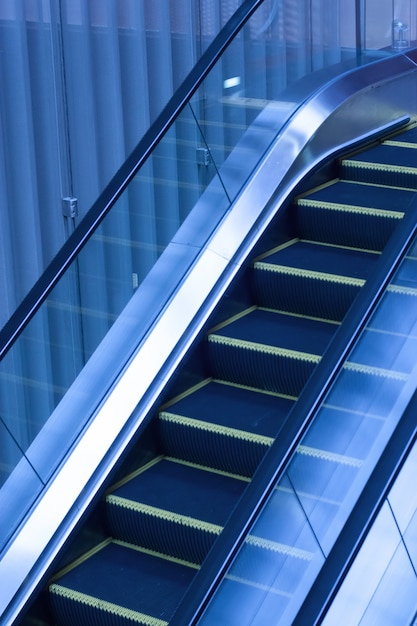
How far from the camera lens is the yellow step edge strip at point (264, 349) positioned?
218 inches

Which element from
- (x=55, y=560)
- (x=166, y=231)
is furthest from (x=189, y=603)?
(x=166, y=231)

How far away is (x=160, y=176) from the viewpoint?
5.89 metres

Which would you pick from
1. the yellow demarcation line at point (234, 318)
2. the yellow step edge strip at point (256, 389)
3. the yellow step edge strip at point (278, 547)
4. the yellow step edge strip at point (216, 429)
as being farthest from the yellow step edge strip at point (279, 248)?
the yellow step edge strip at point (278, 547)

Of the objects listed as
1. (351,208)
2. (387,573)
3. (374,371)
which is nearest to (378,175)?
(351,208)

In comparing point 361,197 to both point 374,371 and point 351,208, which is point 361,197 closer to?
point 351,208

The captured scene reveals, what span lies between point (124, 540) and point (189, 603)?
116 cm

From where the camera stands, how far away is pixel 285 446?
4406 mm

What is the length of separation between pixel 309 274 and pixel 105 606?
196 centimetres

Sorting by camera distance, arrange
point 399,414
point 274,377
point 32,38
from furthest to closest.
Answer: point 32,38 → point 274,377 → point 399,414

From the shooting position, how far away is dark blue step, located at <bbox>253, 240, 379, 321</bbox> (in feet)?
19.2

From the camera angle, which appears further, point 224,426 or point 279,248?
point 279,248

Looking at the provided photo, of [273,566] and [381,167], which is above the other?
[381,167]

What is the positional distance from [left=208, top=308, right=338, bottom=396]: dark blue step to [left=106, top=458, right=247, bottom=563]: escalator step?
0.55 m

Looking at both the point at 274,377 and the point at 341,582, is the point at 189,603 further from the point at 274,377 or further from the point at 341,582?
the point at 274,377
